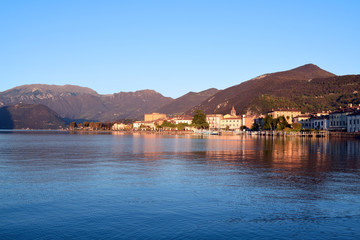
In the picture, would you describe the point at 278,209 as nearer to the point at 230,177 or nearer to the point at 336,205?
the point at 336,205

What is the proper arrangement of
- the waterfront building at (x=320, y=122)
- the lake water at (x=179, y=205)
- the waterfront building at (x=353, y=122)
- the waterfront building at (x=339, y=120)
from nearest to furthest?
the lake water at (x=179, y=205)
the waterfront building at (x=353, y=122)
the waterfront building at (x=339, y=120)
the waterfront building at (x=320, y=122)

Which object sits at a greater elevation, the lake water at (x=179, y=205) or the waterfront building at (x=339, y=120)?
the waterfront building at (x=339, y=120)

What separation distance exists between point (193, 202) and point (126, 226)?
17.6ft

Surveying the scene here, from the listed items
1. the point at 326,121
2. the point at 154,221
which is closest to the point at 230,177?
the point at 154,221

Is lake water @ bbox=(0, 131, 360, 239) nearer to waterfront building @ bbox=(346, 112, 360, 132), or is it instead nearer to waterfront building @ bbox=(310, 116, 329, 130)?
waterfront building @ bbox=(346, 112, 360, 132)

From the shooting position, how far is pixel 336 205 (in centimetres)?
1970

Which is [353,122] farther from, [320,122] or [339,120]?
[320,122]

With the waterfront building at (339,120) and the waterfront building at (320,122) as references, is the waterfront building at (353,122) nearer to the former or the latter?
the waterfront building at (339,120)

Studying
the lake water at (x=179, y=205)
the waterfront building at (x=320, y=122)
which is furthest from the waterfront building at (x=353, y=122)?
the lake water at (x=179, y=205)

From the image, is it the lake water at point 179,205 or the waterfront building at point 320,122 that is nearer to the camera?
the lake water at point 179,205

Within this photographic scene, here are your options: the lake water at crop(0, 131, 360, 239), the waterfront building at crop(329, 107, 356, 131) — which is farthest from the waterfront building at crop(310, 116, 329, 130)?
the lake water at crop(0, 131, 360, 239)

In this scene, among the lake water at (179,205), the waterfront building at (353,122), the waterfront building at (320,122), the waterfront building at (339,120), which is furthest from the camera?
the waterfront building at (320,122)

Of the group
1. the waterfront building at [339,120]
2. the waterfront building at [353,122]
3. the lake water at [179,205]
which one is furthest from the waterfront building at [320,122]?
the lake water at [179,205]

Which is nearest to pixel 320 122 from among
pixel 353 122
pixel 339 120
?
pixel 339 120
